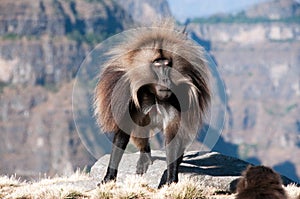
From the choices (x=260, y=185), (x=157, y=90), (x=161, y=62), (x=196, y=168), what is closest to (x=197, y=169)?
(x=196, y=168)

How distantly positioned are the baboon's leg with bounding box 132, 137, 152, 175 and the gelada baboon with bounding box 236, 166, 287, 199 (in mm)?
4100

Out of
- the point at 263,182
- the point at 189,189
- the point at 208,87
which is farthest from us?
the point at 208,87

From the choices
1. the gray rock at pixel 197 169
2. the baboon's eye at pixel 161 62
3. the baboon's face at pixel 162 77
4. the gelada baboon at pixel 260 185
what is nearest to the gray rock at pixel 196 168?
the gray rock at pixel 197 169

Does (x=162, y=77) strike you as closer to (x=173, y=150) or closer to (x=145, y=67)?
(x=145, y=67)

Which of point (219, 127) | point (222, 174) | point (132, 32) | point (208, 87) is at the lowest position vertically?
point (222, 174)

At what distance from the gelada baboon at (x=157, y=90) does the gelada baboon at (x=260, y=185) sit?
2.17m

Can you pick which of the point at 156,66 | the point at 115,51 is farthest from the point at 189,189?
the point at 115,51

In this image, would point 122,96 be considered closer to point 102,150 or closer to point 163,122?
point 163,122

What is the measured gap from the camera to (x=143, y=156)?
41.1 ft

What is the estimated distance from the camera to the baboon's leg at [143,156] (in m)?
12.3

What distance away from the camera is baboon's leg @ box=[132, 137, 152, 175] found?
12288mm

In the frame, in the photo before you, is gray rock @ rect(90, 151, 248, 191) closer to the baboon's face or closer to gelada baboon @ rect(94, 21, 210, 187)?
gelada baboon @ rect(94, 21, 210, 187)

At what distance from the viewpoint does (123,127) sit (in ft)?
35.0

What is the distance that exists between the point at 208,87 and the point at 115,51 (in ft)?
5.56
